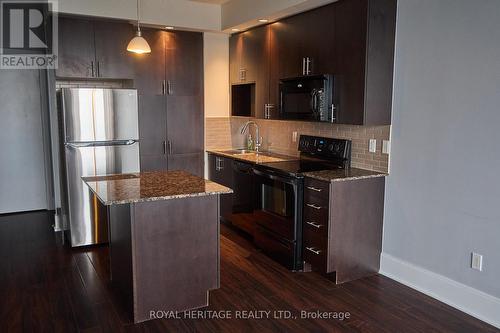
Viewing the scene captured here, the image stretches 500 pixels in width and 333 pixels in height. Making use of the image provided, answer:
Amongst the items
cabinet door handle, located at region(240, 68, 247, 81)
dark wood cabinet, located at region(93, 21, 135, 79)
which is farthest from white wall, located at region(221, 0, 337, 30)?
dark wood cabinet, located at region(93, 21, 135, 79)

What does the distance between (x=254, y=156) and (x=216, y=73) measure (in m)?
1.25

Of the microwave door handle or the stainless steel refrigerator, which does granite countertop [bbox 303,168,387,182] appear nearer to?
the microwave door handle

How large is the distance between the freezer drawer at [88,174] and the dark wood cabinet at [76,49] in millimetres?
827

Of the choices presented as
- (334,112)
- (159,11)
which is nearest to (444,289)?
(334,112)

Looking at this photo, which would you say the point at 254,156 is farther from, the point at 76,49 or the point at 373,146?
the point at 76,49

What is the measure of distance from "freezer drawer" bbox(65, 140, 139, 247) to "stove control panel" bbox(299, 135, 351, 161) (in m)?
1.84

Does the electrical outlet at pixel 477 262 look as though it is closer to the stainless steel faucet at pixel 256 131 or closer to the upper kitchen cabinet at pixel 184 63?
the stainless steel faucet at pixel 256 131

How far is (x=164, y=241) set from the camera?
9.29 feet

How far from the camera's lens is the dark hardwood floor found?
9.15 ft

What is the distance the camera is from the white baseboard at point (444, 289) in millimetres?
2838

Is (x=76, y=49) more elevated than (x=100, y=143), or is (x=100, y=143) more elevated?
(x=76, y=49)

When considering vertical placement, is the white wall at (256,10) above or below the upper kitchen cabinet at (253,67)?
above

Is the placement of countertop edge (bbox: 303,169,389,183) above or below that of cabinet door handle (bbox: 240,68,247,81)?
below

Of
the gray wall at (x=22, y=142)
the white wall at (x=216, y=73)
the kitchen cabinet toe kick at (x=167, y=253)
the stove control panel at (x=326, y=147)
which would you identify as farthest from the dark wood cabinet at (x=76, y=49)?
the stove control panel at (x=326, y=147)
